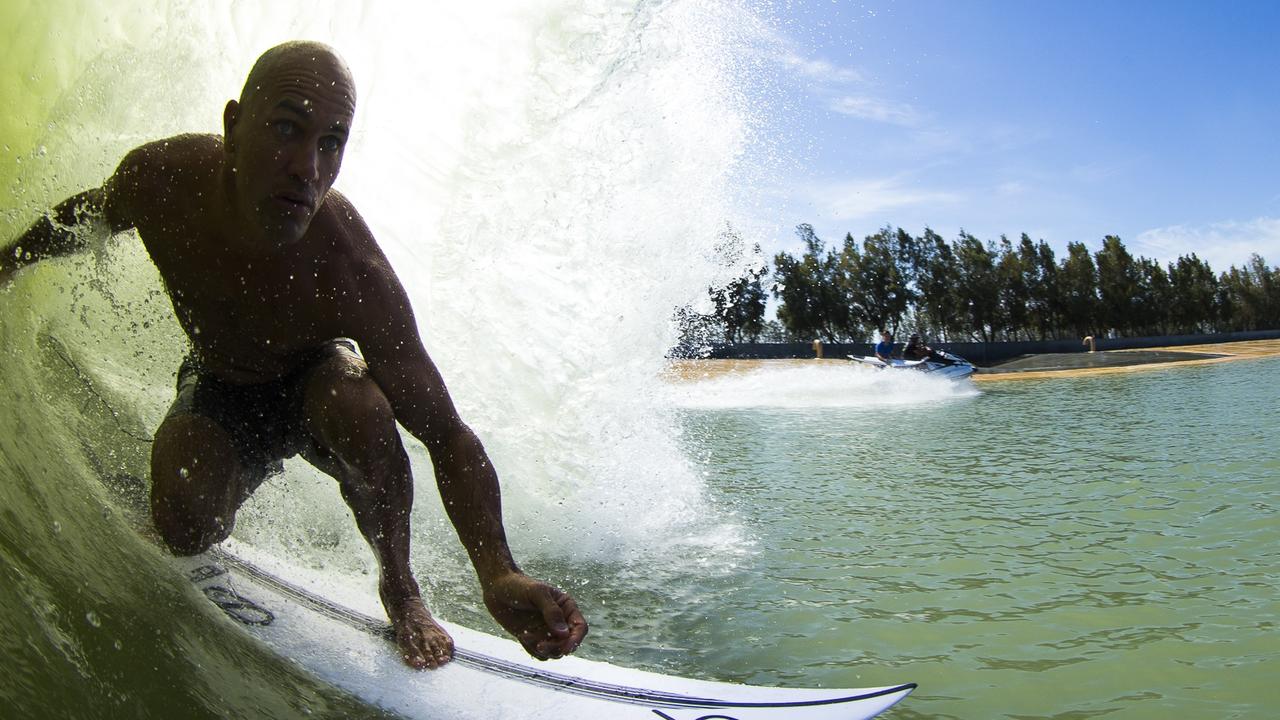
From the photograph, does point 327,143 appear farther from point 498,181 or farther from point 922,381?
point 922,381

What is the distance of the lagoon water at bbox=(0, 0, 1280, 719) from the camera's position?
2217mm

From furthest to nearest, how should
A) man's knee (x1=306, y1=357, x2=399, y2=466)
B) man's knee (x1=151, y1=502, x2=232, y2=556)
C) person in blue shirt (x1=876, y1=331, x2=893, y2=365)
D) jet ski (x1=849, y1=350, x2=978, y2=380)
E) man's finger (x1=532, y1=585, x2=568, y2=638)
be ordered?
person in blue shirt (x1=876, y1=331, x2=893, y2=365)
jet ski (x1=849, y1=350, x2=978, y2=380)
man's knee (x1=151, y1=502, x2=232, y2=556)
man's knee (x1=306, y1=357, x2=399, y2=466)
man's finger (x1=532, y1=585, x2=568, y2=638)

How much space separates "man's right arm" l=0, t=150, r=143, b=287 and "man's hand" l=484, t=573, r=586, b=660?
133 centimetres

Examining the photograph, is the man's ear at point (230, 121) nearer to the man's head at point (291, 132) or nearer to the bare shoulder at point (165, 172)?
the man's head at point (291, 132)

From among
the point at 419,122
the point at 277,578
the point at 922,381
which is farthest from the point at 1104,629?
the point at 922,381

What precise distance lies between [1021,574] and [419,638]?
2882 millimetres

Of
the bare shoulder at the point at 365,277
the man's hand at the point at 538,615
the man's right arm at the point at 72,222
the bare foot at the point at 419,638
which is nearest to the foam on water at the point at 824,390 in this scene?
the bare foot at the point at 419,638

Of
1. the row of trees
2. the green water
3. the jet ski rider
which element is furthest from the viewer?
the row of trees

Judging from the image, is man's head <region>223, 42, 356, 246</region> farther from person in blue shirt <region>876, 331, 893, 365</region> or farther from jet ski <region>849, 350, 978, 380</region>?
person in blue shirt <region>876, 331, 893, 365</region>

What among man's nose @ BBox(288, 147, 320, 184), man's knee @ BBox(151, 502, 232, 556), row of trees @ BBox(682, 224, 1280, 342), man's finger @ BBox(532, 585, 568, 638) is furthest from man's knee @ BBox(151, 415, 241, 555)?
row of trees @ BBox(682, 224, 1280, 342)

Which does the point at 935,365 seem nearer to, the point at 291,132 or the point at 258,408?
the point at 258,408

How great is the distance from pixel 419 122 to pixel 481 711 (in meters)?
3.84

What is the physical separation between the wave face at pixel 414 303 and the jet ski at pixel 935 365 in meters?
13.8

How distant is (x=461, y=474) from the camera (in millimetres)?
1965
